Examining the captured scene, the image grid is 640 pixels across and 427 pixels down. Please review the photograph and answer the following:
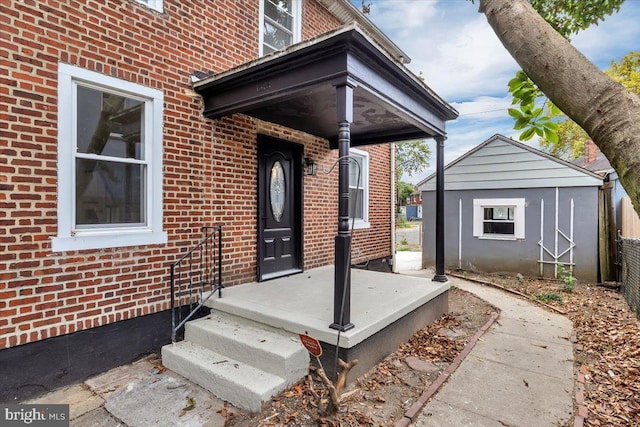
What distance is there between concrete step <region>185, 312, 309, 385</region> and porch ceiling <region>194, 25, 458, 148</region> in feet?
7.48

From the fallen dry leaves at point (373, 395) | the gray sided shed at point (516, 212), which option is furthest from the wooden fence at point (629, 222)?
the fallen dry leaves at point (373, 395)

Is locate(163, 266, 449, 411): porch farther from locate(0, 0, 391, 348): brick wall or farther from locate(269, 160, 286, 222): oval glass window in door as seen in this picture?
locate(269, 160, 286, 222): oval glass window in door

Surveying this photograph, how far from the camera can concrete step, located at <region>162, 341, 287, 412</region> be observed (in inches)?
108

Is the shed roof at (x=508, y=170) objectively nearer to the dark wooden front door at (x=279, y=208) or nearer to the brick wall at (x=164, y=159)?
the dark wooden front door at (x=279, y=208)

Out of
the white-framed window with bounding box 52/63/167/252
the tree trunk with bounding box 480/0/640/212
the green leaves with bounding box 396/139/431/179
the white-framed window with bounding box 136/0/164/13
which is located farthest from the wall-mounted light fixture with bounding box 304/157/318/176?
the green leaves with bounding box 396/139/431/179

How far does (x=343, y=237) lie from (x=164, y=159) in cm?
233

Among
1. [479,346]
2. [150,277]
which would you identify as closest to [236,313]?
[150,277]

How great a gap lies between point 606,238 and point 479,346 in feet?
20.1

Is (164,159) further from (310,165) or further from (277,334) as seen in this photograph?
(310,165)

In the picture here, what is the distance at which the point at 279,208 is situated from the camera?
219 inches

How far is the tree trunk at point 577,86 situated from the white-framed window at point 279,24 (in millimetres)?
4051

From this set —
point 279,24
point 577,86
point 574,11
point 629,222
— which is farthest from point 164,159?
point 629,222

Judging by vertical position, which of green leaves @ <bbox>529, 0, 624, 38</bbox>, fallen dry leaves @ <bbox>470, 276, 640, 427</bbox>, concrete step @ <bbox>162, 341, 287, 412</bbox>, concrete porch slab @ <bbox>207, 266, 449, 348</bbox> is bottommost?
fallen dry leaves @ <bbox>470, 276, 640, 427</bbox>

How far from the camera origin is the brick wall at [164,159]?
9.46ft
